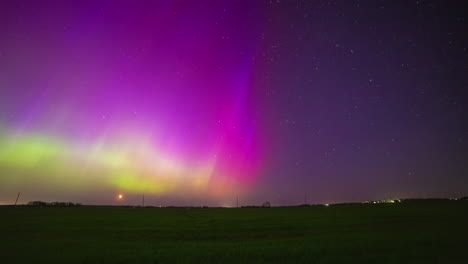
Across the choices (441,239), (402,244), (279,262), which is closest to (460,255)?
(402,244)

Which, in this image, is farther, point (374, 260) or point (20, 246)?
point (20, 246)

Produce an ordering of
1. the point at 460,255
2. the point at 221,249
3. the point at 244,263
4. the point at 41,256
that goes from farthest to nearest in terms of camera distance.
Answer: the point at 221,249
the point at 41,256
the point at 460,255
the point at 244,263

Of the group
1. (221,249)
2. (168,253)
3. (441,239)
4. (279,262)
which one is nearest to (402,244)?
(441,239)

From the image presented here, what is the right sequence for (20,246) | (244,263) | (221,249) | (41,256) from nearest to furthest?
(244,263) → (41,256) → (221,249) → (20,246)

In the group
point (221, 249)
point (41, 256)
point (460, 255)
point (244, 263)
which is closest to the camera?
point (244, 263)

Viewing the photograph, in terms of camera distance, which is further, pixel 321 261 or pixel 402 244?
pixel 402 244

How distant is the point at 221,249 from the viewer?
26812mm

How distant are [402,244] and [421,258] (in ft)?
20.8

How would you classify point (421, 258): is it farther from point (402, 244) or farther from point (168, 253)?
point (168, 253)

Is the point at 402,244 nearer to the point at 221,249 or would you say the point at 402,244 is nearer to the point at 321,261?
the point at 321,261

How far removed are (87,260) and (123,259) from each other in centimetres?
243

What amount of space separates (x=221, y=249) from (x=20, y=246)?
17.3 metres

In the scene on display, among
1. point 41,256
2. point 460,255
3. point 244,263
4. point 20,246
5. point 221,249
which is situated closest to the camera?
point 244,263

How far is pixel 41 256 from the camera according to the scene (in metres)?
24.4
